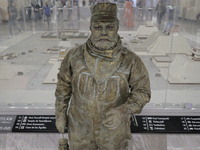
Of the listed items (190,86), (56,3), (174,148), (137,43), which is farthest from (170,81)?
(56,3)

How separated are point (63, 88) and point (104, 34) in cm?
57

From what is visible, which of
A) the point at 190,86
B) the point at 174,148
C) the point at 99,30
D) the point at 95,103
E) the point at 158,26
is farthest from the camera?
the point at 190,86

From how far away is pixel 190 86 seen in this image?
335 cm

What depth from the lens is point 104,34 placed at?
1411mm

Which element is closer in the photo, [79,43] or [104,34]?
[104,34]

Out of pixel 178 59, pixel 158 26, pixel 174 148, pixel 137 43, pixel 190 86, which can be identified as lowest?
pixel 174 148

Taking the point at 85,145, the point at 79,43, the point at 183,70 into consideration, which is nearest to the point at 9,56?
the point at 79,43

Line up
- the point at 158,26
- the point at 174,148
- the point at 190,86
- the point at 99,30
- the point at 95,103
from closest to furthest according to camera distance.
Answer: the point at 99,30, the point at 95,103, the point at 174,148, the point at 158,26, the point at 190,86

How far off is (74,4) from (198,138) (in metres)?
2.55

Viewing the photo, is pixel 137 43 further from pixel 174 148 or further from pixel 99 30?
pixel 99 30

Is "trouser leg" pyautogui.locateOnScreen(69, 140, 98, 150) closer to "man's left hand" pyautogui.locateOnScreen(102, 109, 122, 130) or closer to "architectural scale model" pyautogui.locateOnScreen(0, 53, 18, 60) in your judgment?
"man's left hand" pyautogui.locateOnScreen(102, 109, 122, 130)

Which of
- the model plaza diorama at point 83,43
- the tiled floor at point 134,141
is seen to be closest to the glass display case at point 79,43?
the model plaza diorama at point 83,43

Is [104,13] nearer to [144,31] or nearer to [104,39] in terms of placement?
[104,39]

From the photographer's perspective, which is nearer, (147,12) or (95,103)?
(95,103)
